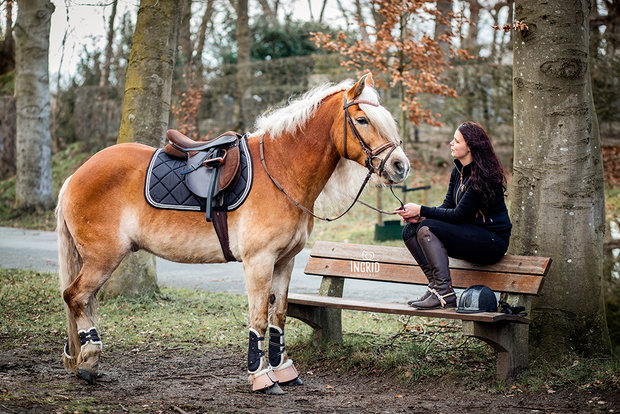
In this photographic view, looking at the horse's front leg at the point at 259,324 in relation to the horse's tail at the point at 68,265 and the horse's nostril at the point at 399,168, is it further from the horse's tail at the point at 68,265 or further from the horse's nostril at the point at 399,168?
the horse's tail at the point at 68,265

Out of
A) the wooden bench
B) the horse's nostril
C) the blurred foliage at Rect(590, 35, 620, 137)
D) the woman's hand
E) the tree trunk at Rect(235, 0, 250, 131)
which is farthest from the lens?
the tree trunk at Rect(235, 0, 250, 131)

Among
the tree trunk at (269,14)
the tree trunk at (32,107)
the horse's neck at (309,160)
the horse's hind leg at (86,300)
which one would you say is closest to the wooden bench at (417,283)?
the horse's neck at (309,160)

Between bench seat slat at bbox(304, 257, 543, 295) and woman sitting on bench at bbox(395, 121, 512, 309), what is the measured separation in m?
0.16

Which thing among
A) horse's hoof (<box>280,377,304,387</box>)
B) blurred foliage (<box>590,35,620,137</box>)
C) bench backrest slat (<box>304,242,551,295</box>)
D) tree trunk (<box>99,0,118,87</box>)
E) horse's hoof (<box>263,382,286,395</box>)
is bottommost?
horse's hoof (<box>280,377,304,387</box>)

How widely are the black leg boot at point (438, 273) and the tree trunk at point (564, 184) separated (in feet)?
3.00

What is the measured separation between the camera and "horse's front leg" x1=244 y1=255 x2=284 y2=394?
4.46 meters

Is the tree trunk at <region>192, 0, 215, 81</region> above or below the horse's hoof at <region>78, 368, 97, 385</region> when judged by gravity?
above

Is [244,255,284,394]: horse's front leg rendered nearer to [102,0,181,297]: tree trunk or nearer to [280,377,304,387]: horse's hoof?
[280,377,304,387]: horse's hoof

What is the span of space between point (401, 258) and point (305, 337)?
4.31 feet

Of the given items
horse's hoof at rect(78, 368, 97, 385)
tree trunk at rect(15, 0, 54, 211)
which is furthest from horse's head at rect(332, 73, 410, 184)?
tree trunk at rect(15, 0, 54, 211)

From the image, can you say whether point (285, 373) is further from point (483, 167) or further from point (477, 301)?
point (483, 167)

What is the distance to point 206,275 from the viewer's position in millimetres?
10156

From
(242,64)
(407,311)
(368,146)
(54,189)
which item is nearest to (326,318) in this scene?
(407,311)

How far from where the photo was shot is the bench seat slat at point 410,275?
15.1 feet
